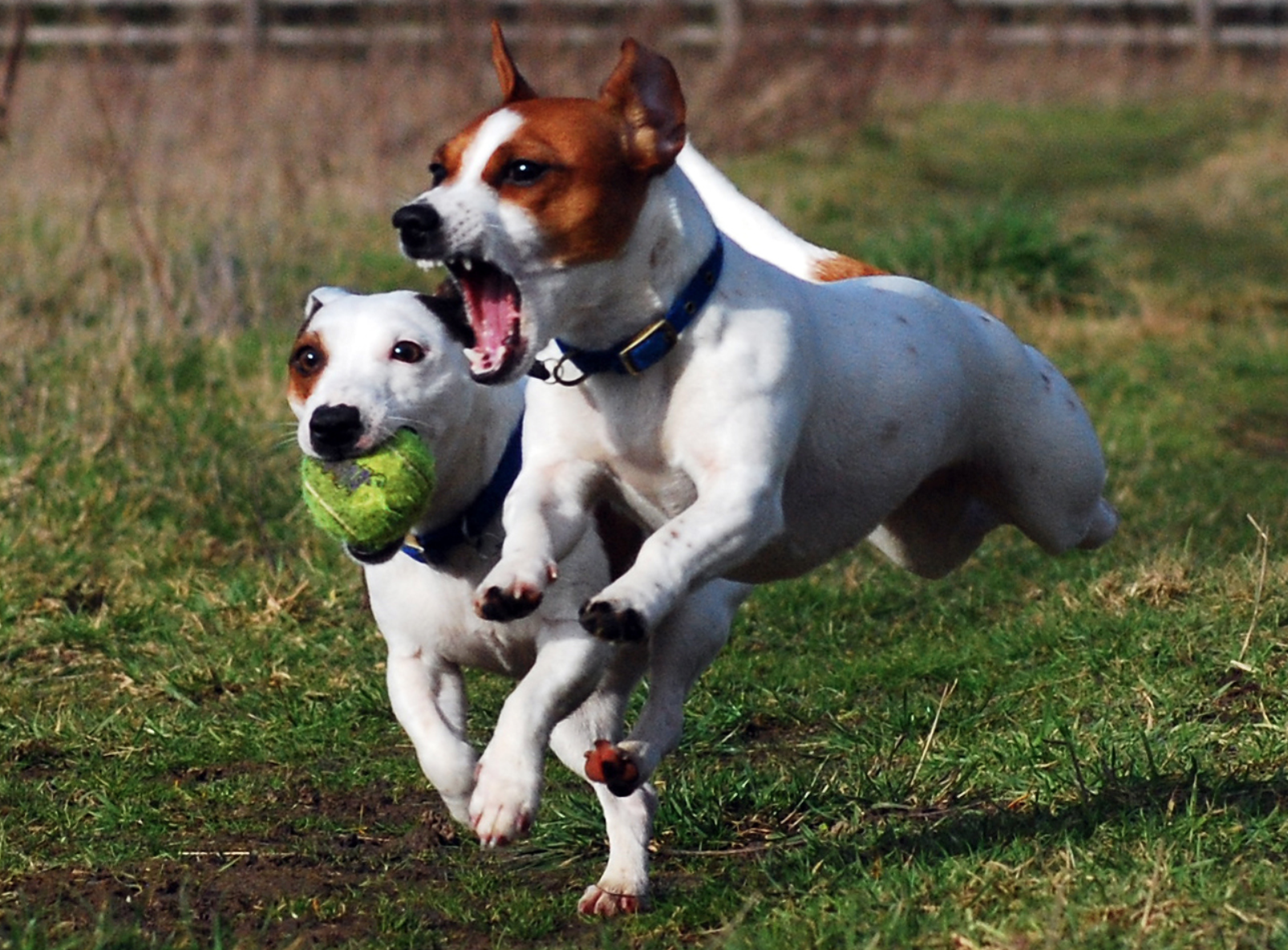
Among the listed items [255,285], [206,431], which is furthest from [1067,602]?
[255,285]

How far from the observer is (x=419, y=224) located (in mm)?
3369

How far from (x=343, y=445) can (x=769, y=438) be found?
2.76ft

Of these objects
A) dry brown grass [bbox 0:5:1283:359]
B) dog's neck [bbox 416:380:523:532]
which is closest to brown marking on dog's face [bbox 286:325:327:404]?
dog's neck [bbox 416:380:523:532]

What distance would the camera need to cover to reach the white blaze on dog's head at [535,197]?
11.2 ft

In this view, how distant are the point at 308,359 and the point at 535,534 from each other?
32.7 inches

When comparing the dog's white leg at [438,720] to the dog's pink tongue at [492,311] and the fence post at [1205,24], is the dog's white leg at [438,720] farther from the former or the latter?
the fence post at [1205,24]

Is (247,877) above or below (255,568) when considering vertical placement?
above

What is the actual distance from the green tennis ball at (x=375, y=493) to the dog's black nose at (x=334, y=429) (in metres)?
0.05

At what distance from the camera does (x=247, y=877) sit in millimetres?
4141

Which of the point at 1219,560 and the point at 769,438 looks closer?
the point at 769,438

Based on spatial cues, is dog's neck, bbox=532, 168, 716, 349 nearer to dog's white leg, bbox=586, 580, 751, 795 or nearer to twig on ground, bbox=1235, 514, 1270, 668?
dog's white leg, bbox=586, 580, 751, 795

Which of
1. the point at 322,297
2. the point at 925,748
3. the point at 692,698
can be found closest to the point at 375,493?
the point at 322,297

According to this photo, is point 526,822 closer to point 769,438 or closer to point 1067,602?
point 769,438

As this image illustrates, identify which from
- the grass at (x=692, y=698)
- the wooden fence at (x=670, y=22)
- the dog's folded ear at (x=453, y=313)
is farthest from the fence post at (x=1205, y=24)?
the dog's folded ear at (x=453, y=313)
